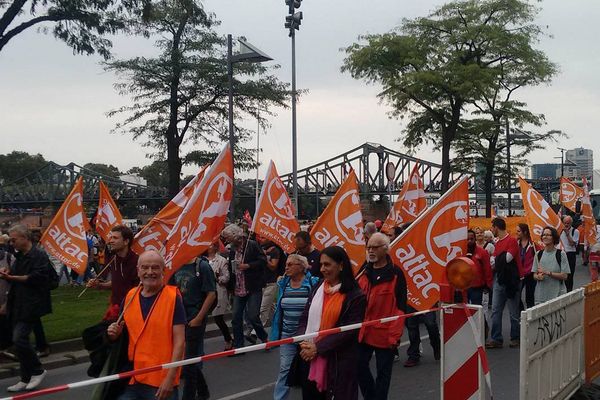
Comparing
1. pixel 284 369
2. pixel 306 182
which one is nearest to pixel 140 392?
pixel 284 369

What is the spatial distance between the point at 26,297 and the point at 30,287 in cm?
12

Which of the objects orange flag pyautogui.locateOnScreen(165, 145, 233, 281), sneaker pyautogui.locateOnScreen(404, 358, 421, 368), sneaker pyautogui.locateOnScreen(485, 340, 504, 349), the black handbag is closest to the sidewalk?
orange flag pyautogui.locateOnScreen(165, 145, 233, 281)

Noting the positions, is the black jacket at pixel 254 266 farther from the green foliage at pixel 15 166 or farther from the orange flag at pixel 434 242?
the green foliage at pixel 15 166

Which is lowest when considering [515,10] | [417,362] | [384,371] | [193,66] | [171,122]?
[417,362]

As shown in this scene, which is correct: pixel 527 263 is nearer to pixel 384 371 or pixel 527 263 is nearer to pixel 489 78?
pixel 384 371

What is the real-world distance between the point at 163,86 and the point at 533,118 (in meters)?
18.3

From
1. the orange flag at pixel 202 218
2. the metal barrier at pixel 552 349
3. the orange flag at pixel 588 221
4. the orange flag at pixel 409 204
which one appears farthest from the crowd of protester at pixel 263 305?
the orange flag at pixel 588 221

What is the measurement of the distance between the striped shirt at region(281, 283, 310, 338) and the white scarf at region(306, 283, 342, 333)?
2.70ft

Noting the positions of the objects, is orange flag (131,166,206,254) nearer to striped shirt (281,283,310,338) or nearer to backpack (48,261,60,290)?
striped shirt (281,283,310,338)

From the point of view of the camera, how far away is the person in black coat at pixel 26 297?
23.3 feet

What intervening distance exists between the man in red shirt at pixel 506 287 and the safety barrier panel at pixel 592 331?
84.2 inches

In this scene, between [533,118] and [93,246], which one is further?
[533,118]

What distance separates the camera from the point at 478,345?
4.65 meters

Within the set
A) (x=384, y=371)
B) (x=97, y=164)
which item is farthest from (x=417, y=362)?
(x=97, y=164)
